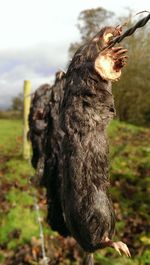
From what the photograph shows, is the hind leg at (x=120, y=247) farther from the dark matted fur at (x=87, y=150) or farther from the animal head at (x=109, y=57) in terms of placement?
the animal head at (x=109, y=57)

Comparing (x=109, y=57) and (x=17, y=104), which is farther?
(x=17, y=104)

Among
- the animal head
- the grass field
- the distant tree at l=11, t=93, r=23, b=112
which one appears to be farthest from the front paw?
the distant tree at l=11, t=93, r=23, b=112

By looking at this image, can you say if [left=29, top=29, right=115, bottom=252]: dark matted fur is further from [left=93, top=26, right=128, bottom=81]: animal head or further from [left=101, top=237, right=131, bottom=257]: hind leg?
[left=101, top=237, right=131, bottom=257]: hind leg

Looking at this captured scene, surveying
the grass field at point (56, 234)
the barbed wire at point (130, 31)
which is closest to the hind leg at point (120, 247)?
the barbed wire at point (130, 31)

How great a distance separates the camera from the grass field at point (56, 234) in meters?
9.13

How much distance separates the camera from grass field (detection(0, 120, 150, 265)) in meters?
9.13

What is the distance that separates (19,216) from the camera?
11.0m

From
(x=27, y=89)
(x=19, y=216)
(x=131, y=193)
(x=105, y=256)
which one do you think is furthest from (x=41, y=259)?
(x=27, y=89)

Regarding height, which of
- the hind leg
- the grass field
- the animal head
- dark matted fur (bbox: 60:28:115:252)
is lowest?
the grass field

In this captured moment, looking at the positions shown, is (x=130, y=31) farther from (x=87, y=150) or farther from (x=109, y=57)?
(x=87, y=150)

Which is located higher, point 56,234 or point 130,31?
point 130,31

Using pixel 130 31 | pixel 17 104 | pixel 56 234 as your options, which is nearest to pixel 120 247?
pixel 130 31

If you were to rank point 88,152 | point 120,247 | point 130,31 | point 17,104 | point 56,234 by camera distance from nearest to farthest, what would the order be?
1. point 130,31
2. point 120,247
3. point 88,152
4. point 56,234
5. point 17,104

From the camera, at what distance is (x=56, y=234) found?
10.0m
